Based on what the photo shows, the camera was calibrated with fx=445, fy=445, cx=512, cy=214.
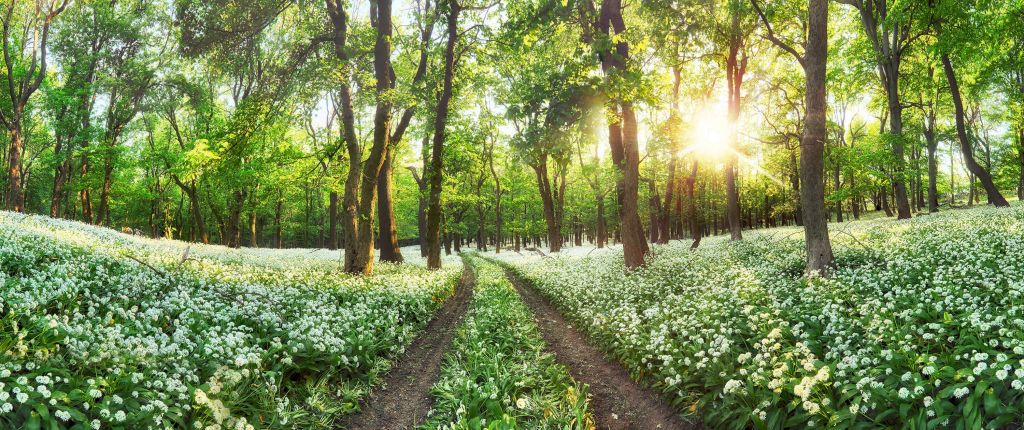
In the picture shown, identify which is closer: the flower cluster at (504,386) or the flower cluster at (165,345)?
the flower cluster at (165,345)

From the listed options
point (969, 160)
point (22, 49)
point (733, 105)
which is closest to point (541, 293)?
point (733, 105)

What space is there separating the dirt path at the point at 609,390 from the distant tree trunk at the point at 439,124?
10537mm

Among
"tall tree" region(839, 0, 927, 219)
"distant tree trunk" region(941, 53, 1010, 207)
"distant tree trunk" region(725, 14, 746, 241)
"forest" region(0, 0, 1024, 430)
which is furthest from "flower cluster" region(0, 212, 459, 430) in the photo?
"distant tree trunk" region(941, 53, 1010, 207)

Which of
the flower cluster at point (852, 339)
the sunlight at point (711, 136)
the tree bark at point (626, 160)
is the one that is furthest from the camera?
the sunlight at point (711, 136)

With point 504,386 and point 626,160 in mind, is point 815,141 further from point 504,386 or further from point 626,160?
point 504,386

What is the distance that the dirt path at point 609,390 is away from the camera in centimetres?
607

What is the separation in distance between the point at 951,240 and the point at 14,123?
37.8 m

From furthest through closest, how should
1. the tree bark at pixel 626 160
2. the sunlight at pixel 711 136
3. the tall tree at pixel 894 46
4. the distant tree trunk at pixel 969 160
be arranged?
the sunlight at pixel 711 136, the distant tree trunk at pixel 969 160, the tall tree at pixel 894 46, the tree bark at pixel 626 160

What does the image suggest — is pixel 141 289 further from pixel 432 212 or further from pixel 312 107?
pixel 432 212

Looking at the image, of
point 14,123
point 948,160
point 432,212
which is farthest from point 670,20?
point 948,160

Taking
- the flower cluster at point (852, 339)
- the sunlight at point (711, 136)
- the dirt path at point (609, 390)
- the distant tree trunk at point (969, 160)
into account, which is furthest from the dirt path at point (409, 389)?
the distant tree trunk at point (969, 160)

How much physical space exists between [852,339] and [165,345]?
352 inches

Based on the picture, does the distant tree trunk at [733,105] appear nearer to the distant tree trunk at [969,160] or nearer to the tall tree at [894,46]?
the tall tree at [894,46]

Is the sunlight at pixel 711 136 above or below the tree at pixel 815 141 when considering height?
above
